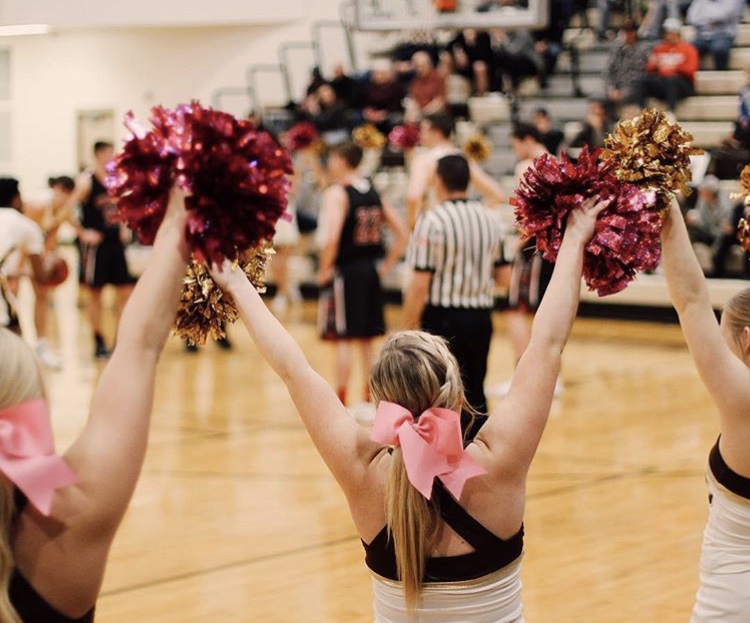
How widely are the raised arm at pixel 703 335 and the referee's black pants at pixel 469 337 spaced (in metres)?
3.57

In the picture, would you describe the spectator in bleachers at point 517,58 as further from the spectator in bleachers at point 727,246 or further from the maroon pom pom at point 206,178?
the maroon pom pom at point 206,178

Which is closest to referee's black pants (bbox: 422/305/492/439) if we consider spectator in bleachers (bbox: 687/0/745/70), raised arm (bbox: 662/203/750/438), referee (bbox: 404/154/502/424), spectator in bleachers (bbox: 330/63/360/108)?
referee (bbox: 404/154/502/424)

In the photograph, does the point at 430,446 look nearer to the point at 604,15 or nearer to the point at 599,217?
the point at 599,217

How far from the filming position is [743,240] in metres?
2.90

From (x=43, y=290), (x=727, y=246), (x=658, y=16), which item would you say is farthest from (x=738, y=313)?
(x=658, y=16)

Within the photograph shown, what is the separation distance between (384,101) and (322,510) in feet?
34.9

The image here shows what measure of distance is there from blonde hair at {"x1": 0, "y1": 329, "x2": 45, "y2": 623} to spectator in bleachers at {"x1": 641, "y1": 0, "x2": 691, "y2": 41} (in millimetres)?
13487

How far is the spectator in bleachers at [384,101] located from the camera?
15.6 metres

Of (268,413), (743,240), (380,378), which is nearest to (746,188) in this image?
(743,240)

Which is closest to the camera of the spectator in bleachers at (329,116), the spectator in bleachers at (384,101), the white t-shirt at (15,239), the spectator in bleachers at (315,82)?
the white t-shirt at (15,239)

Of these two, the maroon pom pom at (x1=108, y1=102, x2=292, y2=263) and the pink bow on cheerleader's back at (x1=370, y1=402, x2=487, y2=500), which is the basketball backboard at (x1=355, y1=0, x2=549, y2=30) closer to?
the pink bow on cheerleader's back at (x1=370, y1=402, x2=487, y2=500)

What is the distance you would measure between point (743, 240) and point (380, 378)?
106cm

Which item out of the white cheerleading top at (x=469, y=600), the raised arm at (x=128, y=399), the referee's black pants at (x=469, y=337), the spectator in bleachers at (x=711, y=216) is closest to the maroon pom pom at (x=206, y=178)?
the raised arm at (x=128, y=399)

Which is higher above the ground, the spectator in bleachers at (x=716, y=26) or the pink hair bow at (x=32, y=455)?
the spectator in bleachers at (x=716, y=26)
